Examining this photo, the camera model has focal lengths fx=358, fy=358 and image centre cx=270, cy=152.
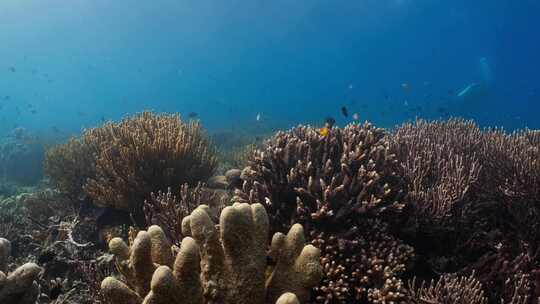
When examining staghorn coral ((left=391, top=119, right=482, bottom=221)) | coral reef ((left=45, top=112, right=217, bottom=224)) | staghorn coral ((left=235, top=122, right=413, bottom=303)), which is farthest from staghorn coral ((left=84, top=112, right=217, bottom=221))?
staghorn coral ((left=391, top=119, right=482, bottom=221))

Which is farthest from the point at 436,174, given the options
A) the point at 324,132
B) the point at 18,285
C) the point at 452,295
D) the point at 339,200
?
the point at 18,285

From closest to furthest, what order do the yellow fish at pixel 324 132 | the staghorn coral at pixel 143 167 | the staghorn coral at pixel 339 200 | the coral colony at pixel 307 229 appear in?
1. the coral colony at pixel 307 229
2. the staghorn coral at pixel 339 200
3. the yellow fish at pixel 324 132
4. the staghorn coral at pixel 143 167

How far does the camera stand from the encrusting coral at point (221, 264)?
240cm

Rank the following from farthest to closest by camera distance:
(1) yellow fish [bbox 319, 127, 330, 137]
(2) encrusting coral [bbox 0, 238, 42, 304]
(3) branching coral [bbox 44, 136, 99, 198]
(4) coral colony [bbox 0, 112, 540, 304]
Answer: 1. (3) branching coral [bbox 44, 136, 99, 198]
2. (1) yellow fish [bbox 319, 127, 330, 137]
3. (2) encrusting coral [bbox 0, 238, 42, 304]
4. (4) coral colony [bbox 0, 112, 540, 304]

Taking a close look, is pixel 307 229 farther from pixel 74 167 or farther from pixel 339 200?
pixel 74 167

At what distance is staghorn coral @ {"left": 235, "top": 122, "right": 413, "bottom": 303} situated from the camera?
3.34 meters

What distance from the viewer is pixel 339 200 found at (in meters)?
3.96

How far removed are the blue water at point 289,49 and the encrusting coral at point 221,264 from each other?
6187cm

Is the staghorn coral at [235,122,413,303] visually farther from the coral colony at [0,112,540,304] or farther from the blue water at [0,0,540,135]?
the blue water at [0,0,540,135]

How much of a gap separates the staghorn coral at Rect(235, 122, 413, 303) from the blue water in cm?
5973

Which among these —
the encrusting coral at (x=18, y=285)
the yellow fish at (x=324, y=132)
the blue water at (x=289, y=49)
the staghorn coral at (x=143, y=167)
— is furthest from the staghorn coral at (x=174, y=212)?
the blue water at (x=289, y=49)

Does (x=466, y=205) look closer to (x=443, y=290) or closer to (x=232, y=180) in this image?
(x=443, y=290)

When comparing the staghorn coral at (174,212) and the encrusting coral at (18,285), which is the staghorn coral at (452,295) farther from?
the encrusting coral at (18,285)

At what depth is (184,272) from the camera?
2.38m
